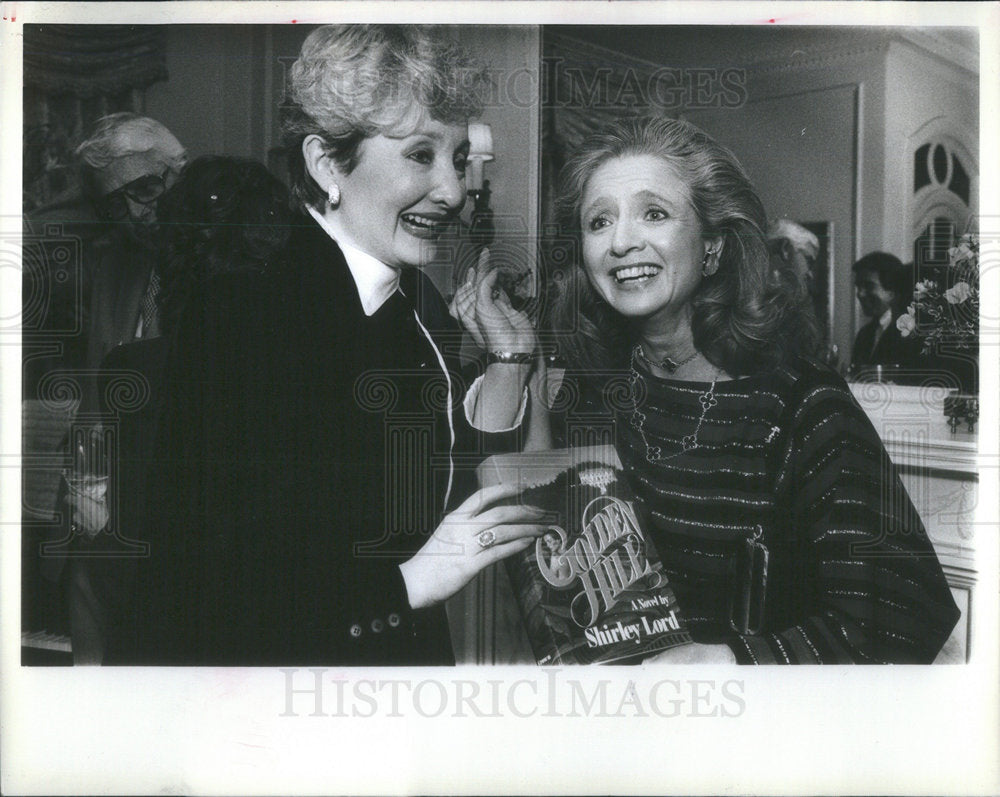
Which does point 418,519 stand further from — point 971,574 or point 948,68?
point 948,68

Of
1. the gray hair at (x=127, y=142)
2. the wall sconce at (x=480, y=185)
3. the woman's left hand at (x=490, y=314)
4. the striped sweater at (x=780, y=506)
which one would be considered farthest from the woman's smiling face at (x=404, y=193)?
the striped sweater at (x=780, y=506)

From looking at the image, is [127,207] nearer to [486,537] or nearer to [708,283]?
[486,537]

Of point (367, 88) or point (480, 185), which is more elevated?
point (367, 88)

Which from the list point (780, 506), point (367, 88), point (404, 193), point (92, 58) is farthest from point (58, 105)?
point (780, 506)

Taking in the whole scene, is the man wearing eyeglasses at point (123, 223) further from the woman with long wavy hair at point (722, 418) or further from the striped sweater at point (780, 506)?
the striped sweater at point (780, 506)

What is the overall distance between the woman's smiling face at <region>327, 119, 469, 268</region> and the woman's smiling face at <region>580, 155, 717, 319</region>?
420 millimetres

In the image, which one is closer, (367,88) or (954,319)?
(367,88)

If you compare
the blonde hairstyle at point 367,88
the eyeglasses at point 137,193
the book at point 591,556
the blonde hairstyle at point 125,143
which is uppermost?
the blonde hairstyle at point 367,88

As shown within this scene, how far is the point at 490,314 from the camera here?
298cm

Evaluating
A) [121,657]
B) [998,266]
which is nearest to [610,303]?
[998,266]

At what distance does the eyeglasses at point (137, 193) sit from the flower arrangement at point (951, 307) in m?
2.31

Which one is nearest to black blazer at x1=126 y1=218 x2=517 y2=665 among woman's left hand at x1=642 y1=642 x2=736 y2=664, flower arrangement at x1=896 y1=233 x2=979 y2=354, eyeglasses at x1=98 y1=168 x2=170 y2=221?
eyeglasses at x1=98 y1=168 x2=170 y2=221

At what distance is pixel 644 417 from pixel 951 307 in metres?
1.03

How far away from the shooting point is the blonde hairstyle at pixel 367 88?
115 inches
